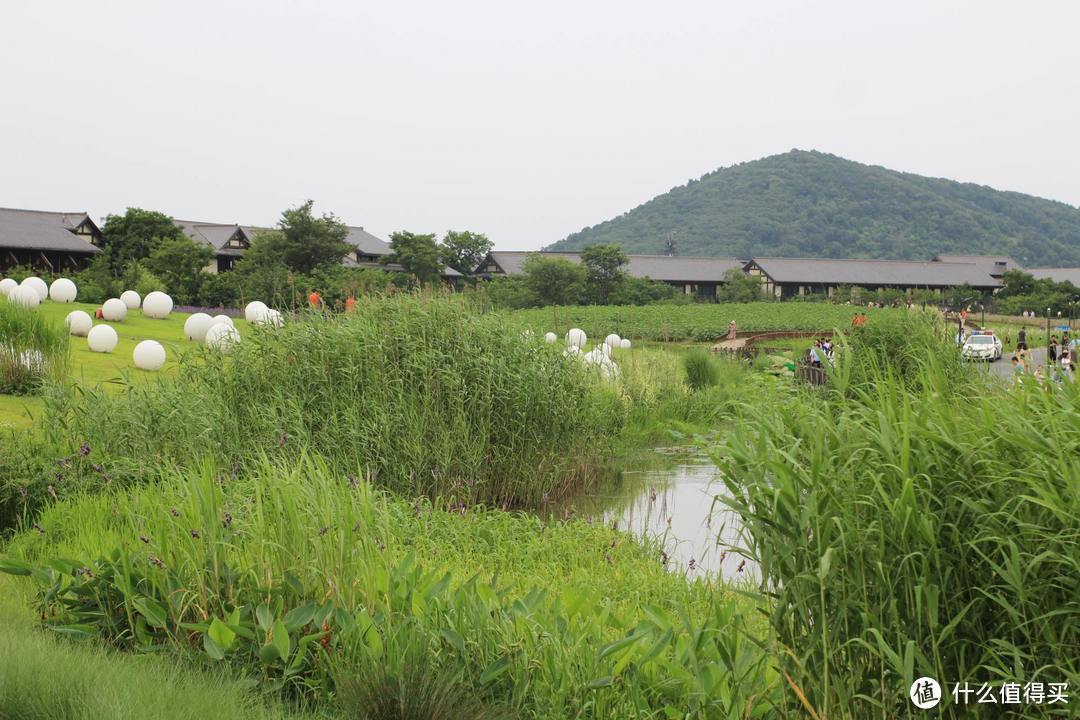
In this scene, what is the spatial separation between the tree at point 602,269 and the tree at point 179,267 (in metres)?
19.6

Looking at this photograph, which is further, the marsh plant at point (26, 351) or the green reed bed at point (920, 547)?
the marsh plant at point (26, 351)

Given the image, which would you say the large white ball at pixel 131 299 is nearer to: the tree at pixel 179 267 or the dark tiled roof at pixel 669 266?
the tree at pixel 179 267

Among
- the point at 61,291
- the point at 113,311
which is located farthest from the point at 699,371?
the point at 61,291

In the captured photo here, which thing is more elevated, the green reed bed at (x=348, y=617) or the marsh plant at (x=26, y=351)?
the marsh plant at (x=26, y=351)

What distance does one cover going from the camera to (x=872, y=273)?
63.5 metres

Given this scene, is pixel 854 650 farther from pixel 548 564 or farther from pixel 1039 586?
pixel 548 564

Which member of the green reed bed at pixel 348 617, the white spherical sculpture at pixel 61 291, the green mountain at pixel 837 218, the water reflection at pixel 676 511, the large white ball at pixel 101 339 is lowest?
the water reflection at pixel 676 511

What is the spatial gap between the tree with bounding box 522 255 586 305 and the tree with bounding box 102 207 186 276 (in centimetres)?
1641

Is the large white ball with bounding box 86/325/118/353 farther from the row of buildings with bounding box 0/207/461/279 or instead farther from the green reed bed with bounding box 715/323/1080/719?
the row of buildings with bounding box 0/207/461/279

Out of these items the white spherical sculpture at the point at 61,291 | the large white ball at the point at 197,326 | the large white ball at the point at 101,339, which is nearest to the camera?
the large white ball at the point at 101,339

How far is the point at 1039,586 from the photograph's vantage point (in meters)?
3.26

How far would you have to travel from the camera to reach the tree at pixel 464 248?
54.3 m

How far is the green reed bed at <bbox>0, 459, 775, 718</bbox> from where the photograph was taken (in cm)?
383

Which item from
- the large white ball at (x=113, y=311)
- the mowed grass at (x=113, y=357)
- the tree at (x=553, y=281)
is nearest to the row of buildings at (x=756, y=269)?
the tree at (x=553, y=281)
